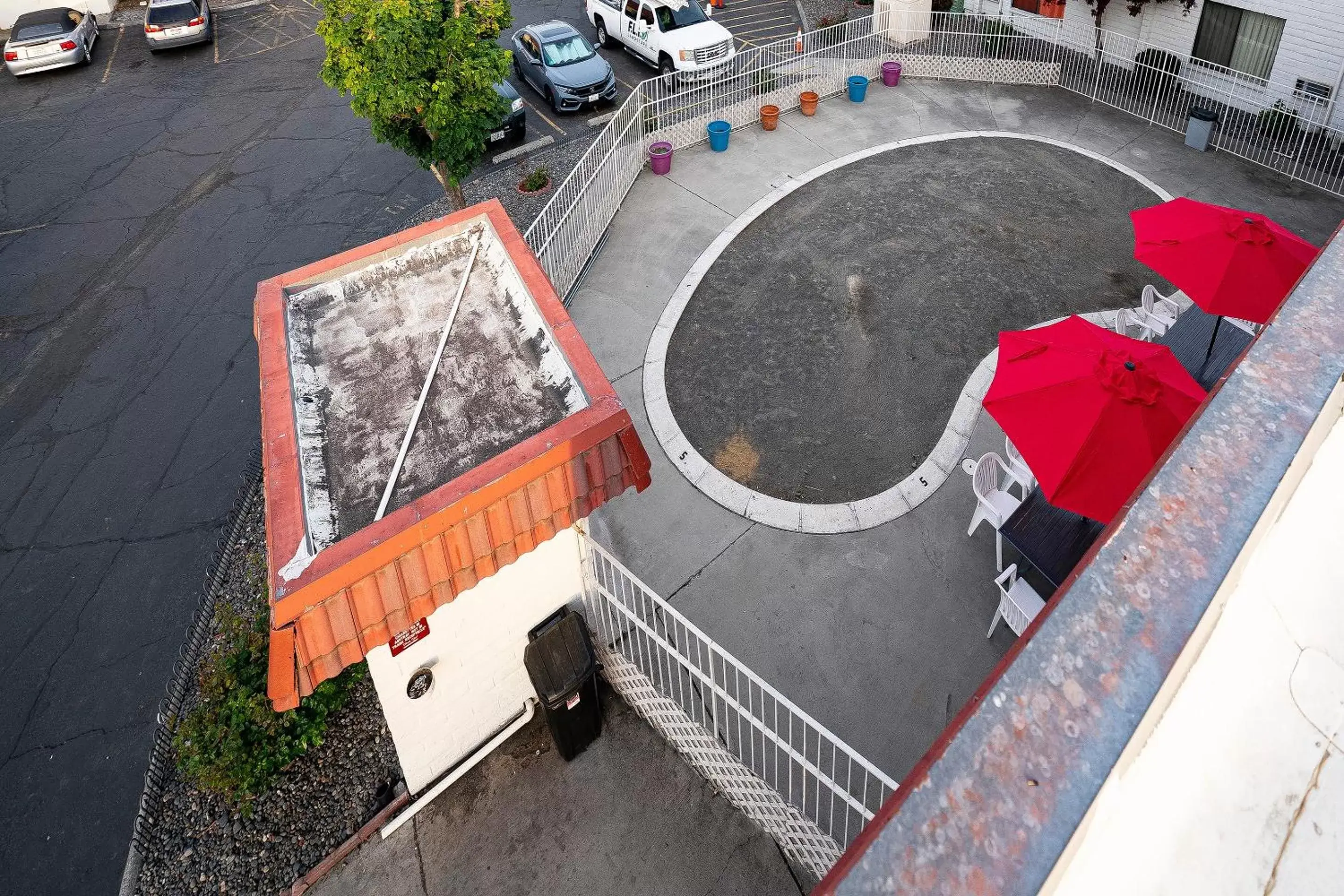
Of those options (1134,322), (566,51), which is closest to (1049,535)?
(1134,322)

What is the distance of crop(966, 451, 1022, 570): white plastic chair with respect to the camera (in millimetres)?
8648

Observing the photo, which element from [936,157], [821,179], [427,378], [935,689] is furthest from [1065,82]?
[427,378]

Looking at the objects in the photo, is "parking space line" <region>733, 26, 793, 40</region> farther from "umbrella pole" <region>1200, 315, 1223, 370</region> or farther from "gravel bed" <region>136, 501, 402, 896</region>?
"gravel bed" <region>136, 501, 402, 896</region>

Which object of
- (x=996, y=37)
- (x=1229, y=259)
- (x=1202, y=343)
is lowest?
(x=1202, y=343)

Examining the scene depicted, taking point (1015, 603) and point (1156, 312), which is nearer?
point (1015, 603)

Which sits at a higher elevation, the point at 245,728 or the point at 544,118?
the point at 544,118

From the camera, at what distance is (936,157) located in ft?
53.8

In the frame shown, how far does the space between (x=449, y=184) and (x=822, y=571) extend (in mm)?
8876

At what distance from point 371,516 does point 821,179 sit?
12753mm

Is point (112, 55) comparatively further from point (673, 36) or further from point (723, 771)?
point (723, 771)

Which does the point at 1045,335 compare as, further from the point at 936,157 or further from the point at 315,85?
the point at 315,85

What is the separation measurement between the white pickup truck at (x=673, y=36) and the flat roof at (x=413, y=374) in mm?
13972

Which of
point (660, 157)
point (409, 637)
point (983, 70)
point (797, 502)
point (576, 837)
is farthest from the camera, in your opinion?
point (983, 70)

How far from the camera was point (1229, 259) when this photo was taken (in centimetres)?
919
